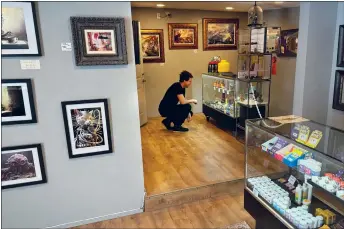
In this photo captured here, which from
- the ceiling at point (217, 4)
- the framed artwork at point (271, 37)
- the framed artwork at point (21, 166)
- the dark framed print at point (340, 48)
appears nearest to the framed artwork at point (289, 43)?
the ceiling at point (217, 4)

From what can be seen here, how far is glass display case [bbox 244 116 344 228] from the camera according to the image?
1.70 meters

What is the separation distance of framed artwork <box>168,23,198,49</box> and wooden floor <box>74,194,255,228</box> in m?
3.87

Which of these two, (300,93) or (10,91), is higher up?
(10,91)

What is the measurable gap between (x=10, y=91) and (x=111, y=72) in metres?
0.80

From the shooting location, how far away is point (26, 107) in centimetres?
208

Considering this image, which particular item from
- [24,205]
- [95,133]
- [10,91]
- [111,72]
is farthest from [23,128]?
Result: [111,72]

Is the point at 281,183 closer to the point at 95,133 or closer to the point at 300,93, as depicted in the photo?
the point at 300,93

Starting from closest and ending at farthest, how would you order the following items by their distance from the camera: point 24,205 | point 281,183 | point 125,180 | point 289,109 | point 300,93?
point 281,183, point 24,205, point 125,180, point 300,93, point 289,109

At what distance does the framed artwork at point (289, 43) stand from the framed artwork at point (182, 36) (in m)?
1.83

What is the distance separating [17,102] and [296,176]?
2.35 metres

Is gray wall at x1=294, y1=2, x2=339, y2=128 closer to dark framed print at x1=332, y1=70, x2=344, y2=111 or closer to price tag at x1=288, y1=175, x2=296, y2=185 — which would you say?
dark framed print at x1=332, y1=70, x2=344, y2=111

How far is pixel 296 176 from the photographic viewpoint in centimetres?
209

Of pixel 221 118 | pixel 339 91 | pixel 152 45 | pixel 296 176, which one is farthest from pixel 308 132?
pixel 152 45

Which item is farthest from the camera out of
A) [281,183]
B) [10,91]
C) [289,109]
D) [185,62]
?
[185,62]
